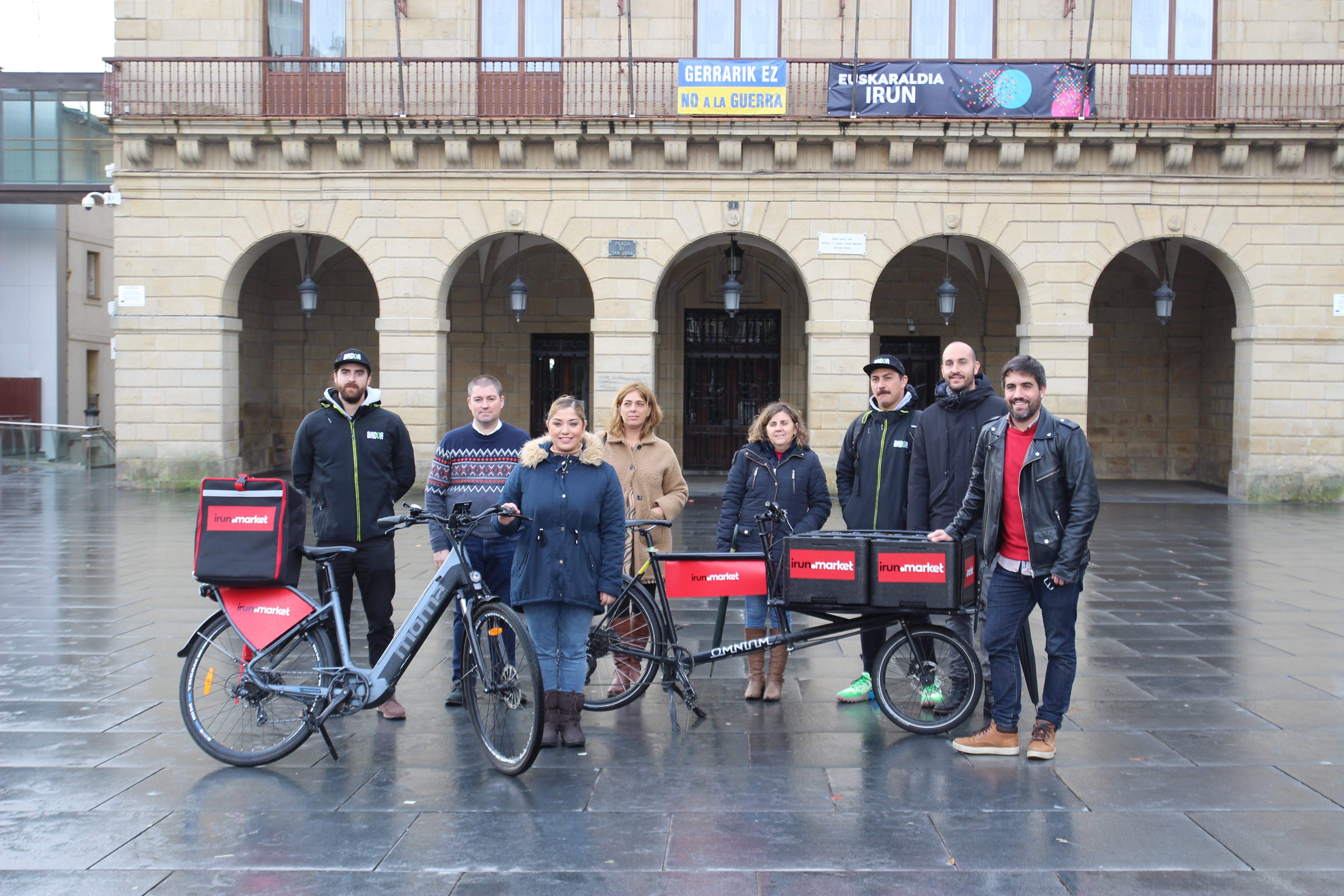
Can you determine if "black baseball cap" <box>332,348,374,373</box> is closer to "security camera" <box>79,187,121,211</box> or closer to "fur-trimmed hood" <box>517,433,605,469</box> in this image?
"fur-trimmed hood" <box>517,433,605,469</box>

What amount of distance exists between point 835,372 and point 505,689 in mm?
13593

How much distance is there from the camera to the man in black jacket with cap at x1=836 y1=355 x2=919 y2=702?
20.5 ft

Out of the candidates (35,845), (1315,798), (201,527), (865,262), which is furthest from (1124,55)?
(35,845)

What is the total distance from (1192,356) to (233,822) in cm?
2166

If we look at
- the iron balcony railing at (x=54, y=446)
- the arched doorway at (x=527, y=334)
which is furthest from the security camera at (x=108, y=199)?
the arched doorway at (x=527, y=334)

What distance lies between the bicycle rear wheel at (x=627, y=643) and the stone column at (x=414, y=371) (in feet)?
41.1

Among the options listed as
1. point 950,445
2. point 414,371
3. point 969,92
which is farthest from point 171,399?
point 950,445

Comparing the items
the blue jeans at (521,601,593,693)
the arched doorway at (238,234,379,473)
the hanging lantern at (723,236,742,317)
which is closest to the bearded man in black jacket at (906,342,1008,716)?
the blue jeans at (521,601,593,693)

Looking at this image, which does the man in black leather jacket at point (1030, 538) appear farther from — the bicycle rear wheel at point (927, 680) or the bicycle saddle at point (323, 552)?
the bicycle saddle at point (323, 552)

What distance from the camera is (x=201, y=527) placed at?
5.18 metres

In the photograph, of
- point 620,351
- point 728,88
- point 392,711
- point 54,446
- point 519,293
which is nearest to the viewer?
point 392,711

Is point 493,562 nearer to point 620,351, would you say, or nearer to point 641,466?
point 641,466

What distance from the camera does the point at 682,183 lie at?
1783 cm

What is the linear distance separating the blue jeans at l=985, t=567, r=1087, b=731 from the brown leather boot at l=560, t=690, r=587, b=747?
200 centimetres
